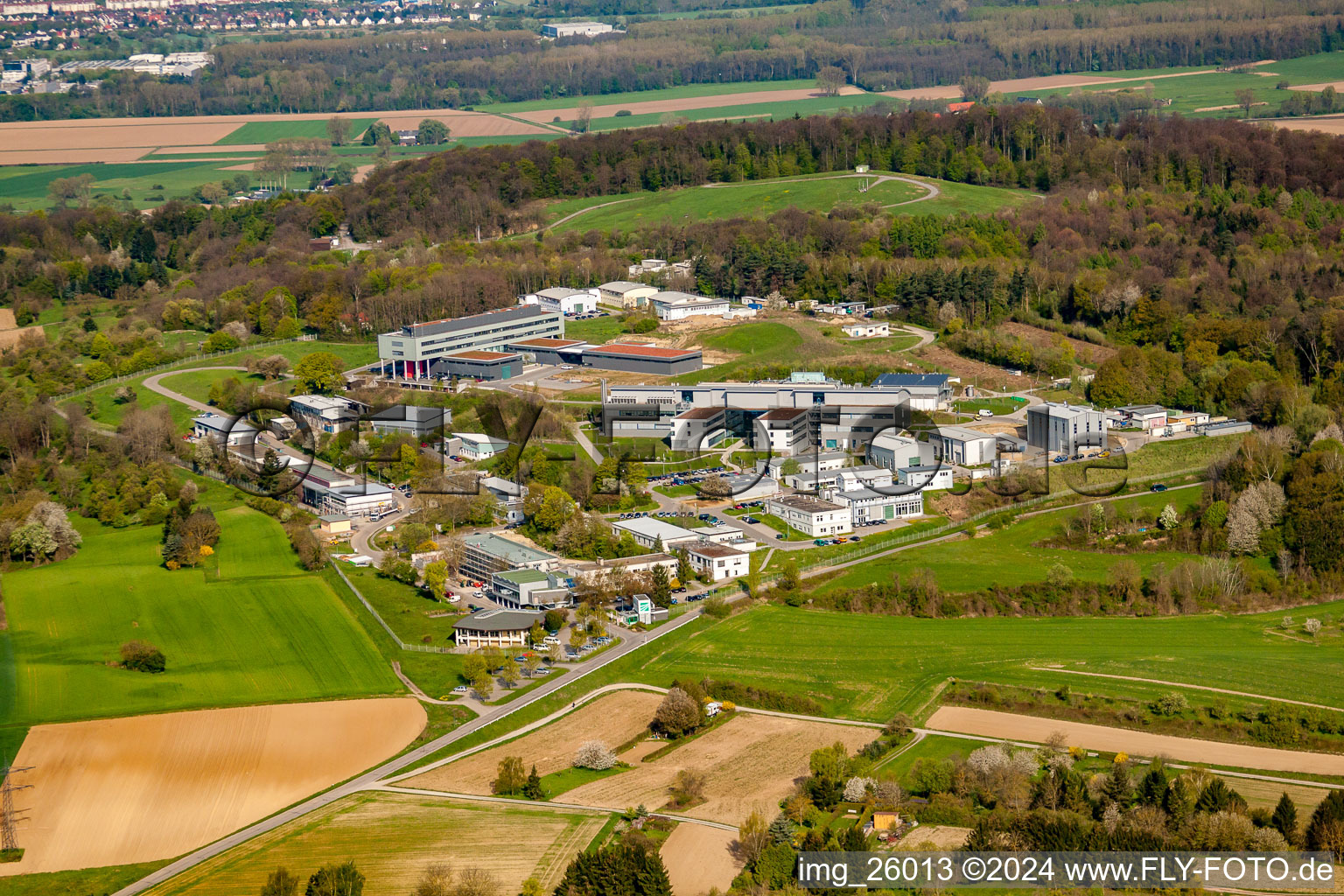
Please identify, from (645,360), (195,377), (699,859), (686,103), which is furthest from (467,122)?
(699,859)

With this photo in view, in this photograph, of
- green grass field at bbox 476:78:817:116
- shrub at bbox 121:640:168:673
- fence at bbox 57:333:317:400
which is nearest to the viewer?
shrub at bbox 121:640:168:673

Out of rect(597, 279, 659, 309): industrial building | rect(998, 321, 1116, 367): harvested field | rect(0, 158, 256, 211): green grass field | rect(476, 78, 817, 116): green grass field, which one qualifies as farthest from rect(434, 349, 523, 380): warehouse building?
rect(476, 78, 817, 116): green grass field

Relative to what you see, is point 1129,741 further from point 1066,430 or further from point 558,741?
point 1066,430

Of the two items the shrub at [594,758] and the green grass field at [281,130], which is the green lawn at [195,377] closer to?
the shrub at [594,758]

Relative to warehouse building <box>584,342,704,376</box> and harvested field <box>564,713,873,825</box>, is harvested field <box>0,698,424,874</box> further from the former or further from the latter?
warehouse building <box>584,342,704,376</box>

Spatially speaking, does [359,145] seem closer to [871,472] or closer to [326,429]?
[326,429]

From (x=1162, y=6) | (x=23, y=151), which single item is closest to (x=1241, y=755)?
(x=23, y=151)

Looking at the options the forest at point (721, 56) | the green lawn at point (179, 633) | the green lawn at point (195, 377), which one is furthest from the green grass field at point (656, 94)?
the green lawn at point (179, 633)
